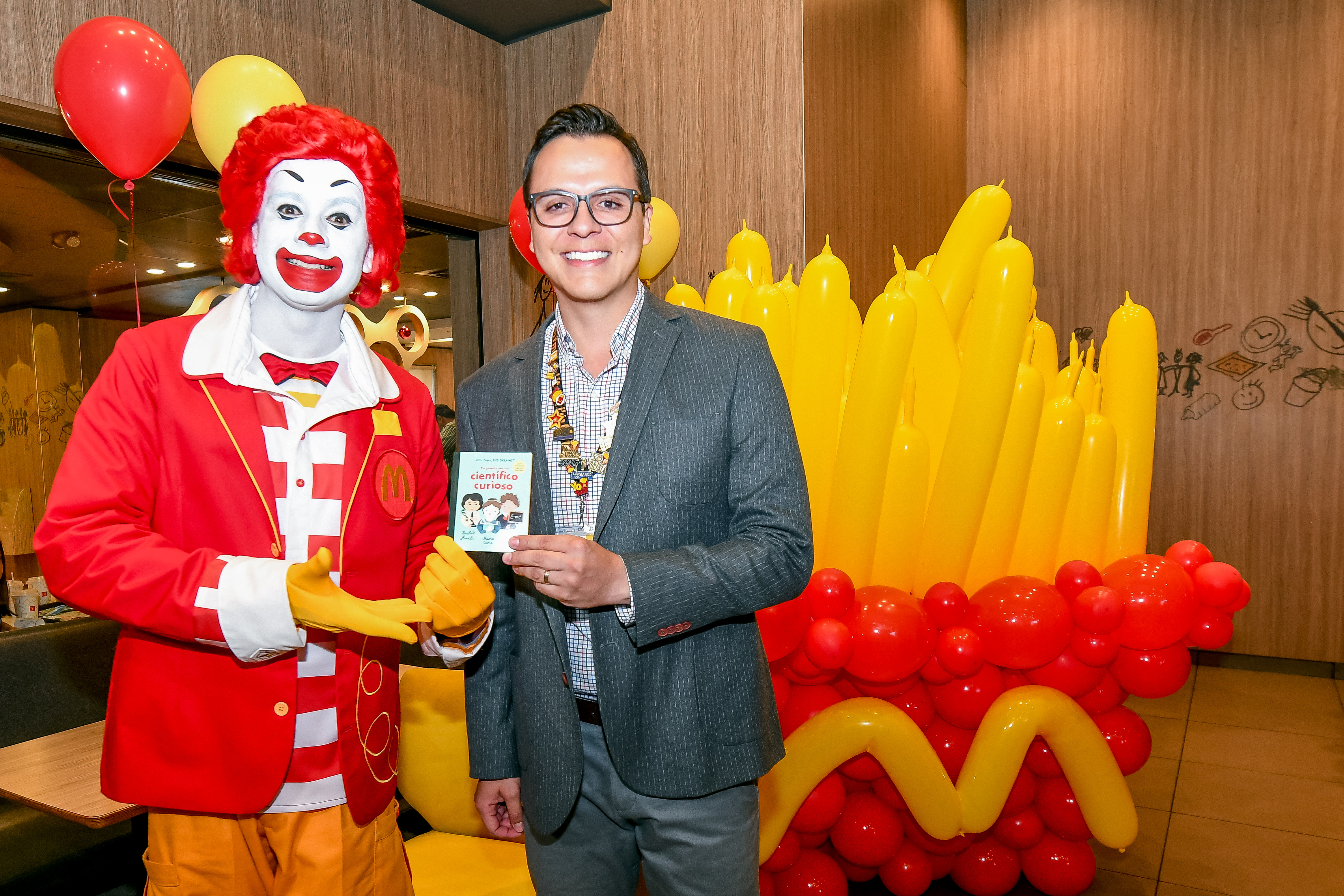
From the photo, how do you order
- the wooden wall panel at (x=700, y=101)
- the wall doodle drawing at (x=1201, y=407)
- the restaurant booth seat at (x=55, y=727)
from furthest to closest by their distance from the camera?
1. the wall doodle drawing at (x=1201, y=407)
2. the wooden wall panel at (x=700, y=101)
3. the restaurant booth seat at (x=55, y=727)

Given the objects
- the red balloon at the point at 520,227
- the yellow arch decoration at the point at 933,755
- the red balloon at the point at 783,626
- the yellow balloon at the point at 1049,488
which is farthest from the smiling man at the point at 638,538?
the red balloon at the point at 520,227

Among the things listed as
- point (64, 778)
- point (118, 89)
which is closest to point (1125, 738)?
point (64, 778)

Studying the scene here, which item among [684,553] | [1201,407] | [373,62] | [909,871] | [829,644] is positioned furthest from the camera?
[1201,407]

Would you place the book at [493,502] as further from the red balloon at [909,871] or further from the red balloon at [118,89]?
the red balloon at [909,871]

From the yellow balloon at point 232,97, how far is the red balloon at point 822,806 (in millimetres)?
2325

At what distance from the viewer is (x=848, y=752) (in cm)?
226

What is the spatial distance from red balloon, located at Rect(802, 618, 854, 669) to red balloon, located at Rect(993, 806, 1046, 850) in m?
0.89

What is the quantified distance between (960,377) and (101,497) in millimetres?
2107

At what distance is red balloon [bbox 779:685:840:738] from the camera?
233 centimetres

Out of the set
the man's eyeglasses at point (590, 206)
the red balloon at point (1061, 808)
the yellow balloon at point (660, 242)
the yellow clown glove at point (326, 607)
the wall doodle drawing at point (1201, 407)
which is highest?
the yellow balloon at point (660, 242)

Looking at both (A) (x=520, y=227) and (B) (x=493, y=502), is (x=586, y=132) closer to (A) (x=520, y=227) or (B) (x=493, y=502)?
(B) (x=493, y=502)

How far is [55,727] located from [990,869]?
3.03m

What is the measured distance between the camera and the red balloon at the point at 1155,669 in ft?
7.73

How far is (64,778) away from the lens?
2180mm
